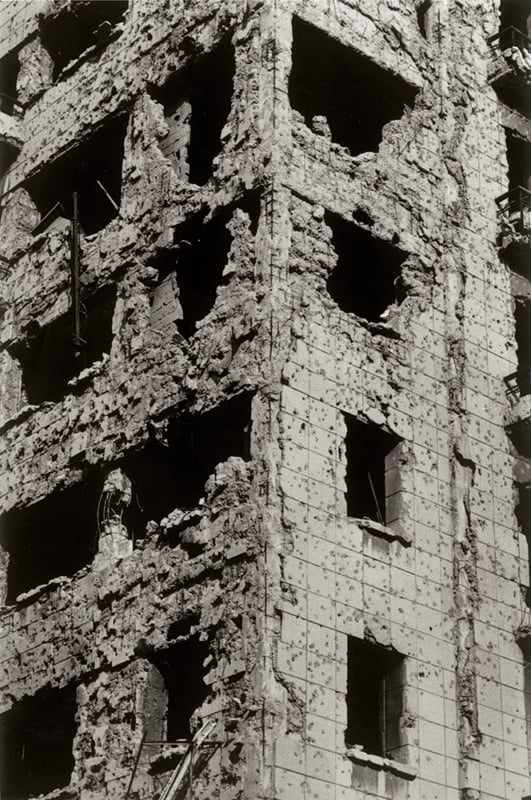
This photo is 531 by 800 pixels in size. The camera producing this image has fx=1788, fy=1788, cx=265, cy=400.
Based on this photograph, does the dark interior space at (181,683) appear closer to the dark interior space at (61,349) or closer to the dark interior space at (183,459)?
the dark interior space at (183,459)

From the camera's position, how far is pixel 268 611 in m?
24.9

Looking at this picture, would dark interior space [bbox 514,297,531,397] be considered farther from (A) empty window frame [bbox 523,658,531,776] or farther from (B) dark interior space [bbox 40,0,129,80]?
(B) dark interior space [bbox 40,0,129,80]

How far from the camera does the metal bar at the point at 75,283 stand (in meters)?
30.7

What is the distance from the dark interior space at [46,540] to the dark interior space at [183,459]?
61.2 inches

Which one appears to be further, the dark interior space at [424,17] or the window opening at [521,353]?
the dark interior space at [424,17]

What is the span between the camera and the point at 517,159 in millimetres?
33562

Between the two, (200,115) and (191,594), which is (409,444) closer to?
Answer: (191,594)

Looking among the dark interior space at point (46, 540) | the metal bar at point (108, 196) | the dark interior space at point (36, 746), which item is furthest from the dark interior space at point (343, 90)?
the dark interior space at point (36, 746)

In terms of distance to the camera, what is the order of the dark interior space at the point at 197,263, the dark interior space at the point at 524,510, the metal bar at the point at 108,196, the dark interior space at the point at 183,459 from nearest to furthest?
the dark interior space at the point at 183,459, the dark interior space at the point at 524,510, the dark interior space at the point at 197,263, the metal bar at the point at 108,196

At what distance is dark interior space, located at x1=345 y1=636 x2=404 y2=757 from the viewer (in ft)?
86.3

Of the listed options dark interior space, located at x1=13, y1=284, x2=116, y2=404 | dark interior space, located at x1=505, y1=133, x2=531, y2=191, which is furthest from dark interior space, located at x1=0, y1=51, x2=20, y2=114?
dark interior space, located at x1=505, y1=133, x2=531, y2=191

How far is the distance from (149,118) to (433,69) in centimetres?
524

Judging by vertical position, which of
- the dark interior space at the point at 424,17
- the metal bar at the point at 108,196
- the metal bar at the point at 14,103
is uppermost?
the metal bar at the point at 14,103

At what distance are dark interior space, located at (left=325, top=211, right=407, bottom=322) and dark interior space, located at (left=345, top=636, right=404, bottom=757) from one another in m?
6.37
